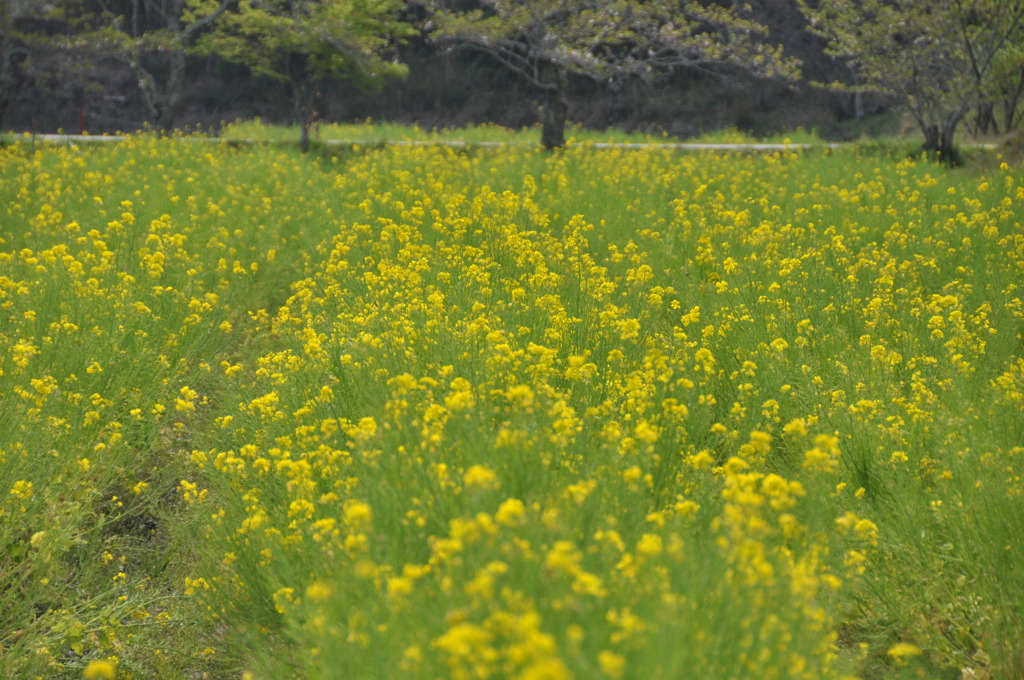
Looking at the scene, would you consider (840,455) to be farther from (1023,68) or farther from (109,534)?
(1023,68)

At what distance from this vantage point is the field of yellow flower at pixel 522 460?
2240mm

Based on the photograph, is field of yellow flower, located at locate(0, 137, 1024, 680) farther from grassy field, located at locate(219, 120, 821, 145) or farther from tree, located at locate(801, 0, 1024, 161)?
grassy field, located at locate(219, 120, 821, 145)

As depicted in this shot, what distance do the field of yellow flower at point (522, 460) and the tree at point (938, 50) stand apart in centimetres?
675

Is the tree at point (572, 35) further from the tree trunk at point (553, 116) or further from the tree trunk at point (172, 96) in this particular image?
the tree trunk at point (172, 96)

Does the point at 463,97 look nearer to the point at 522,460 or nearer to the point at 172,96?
the point at 172,96

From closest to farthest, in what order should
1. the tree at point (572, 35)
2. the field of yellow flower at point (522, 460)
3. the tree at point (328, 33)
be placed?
the field of yellow flower at point (522, 460), the tree at point (572, 35), the tree at point (328, 33)

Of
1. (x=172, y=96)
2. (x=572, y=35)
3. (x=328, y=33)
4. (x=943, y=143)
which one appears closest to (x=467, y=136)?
(x=328, y=33)

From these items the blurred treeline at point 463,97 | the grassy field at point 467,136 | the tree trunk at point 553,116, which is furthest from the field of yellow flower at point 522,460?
the blurred treeline at point 463,97

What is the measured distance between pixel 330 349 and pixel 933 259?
4.31 meters

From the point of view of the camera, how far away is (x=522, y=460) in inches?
114

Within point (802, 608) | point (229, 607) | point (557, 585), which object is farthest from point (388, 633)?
point (229, 607)

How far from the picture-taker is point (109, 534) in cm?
448

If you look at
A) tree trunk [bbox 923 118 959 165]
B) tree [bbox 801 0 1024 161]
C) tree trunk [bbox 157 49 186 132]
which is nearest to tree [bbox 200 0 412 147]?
tree trunk [bbox 157 49 186 132]

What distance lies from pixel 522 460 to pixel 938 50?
560 inches
